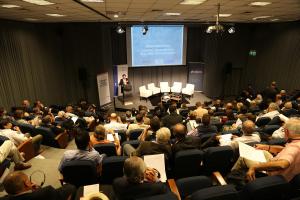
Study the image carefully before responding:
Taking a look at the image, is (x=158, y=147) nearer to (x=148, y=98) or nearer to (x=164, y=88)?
(x=148, y=98)

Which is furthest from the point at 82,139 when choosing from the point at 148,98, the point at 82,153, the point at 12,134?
the point at 148,98

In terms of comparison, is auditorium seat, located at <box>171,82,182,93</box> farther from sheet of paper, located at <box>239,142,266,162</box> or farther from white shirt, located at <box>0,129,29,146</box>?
sheet of paper, located at <box>239,142,266,162</box>

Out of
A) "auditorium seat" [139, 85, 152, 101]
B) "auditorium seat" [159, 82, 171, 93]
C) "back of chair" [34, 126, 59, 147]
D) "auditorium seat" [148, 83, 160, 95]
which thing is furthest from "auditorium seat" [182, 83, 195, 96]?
"back of chair" [34, 126, 59, 147]

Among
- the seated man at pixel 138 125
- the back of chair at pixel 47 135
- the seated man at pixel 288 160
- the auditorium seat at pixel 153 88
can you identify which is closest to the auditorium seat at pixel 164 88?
the auditorium seat at pixel 153 88

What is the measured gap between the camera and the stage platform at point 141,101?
444 inches

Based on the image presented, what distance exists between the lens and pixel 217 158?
10.7ft

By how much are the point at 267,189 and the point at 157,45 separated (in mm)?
11140

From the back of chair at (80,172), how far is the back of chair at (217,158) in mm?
1601

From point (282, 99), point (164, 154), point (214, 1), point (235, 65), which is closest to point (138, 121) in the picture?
point (164, 154)

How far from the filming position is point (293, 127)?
2287 millimetres

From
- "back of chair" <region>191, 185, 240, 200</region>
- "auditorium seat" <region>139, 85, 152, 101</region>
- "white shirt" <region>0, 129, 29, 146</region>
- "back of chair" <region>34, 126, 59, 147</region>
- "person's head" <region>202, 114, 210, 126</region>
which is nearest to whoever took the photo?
"back of chair" <region>191, 185, 240, 200</region>

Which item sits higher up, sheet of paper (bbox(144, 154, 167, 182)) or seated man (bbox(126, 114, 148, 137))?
sheet of paper (bbox(144, 154, 167, 182))

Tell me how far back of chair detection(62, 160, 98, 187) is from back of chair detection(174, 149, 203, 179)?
3.76ft

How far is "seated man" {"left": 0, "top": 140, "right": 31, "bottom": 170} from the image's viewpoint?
3935 mm
